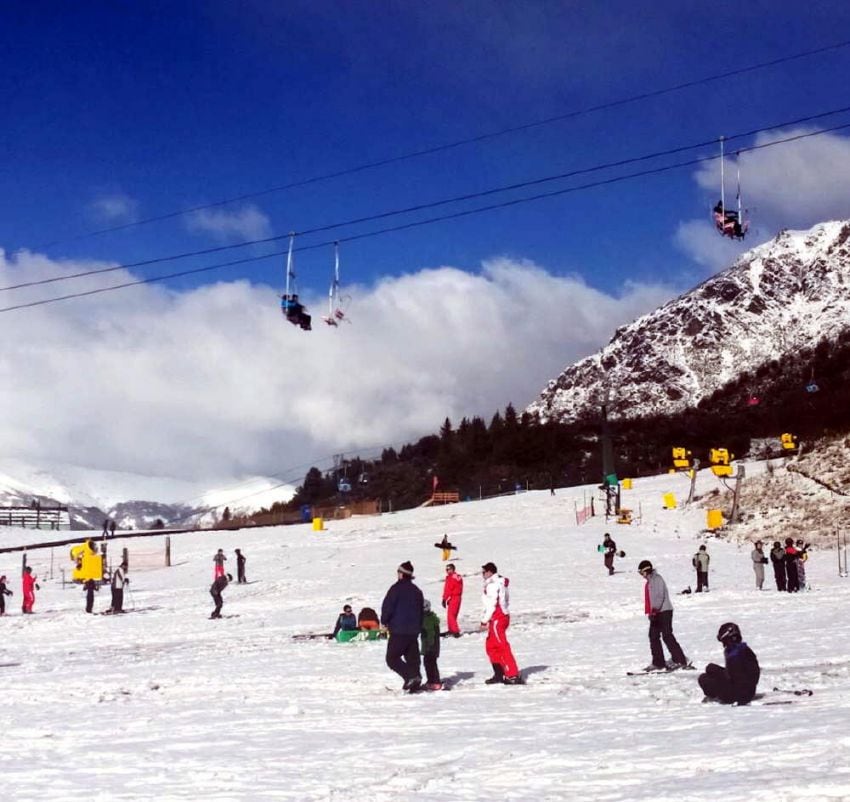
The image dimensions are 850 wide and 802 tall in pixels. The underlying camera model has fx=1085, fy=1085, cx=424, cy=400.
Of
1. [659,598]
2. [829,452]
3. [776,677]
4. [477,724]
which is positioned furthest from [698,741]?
[829,452]

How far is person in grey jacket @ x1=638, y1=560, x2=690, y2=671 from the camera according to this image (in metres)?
14.9

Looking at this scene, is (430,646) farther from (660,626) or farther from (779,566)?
(779,566)

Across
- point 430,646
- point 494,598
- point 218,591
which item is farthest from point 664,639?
point 218,591

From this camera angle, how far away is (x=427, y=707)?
13.0m

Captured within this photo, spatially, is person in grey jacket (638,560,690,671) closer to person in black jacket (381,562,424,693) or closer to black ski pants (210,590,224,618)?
person in black jacket (381,562,424,693)

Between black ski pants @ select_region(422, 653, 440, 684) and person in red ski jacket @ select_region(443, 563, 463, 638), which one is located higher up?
person in red ski jacket @ select_region(443, 563, 463, 638)

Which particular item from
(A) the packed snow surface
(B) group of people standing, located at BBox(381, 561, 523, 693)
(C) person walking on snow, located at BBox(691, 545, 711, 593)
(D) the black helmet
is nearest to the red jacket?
(A) the packed snow surface

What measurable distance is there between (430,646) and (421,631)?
241 mm

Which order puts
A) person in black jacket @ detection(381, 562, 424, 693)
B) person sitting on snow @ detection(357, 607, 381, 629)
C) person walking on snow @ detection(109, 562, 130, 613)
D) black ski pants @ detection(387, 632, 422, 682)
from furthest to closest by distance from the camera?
person walking on snow @ detection(109, 562, 130, 613)
person sitting on snow @ detection(357, 607, 381, 629)
black ski pants @ detection(387, 632, 422, 682)
person in black jacket @ detection(381, 562, 424, 693)

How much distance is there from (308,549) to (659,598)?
40329 millimetres

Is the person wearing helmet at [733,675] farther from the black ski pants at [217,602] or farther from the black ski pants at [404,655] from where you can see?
the black ski pants at [217,602]

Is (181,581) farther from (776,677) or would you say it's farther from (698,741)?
(698,741)

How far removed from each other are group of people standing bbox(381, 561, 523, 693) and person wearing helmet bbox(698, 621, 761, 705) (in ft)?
9.97

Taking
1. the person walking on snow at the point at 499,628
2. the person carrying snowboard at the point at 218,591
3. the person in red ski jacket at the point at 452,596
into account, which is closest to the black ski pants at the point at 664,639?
the person walking on snow at the point at 499,628
